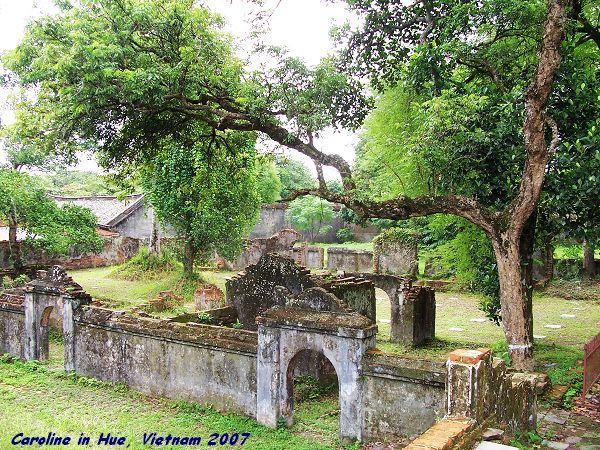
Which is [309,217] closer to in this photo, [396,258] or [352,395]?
[396,258]

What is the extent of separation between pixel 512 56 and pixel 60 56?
383 inches

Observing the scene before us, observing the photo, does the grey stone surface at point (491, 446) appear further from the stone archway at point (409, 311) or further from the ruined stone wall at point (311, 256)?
the ruined stone wall at point (311, 256)

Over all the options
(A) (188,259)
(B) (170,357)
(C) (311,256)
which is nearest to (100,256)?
(A) (188,259)

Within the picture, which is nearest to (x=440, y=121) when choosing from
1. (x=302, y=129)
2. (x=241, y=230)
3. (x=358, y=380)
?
(x=302, y=129)

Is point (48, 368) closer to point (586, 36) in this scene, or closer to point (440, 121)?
point (440, 121)

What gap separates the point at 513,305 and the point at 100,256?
30.7m

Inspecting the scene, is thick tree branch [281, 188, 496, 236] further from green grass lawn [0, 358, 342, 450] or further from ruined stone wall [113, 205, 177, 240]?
ruined stone wall [113, 205, 177, 240]

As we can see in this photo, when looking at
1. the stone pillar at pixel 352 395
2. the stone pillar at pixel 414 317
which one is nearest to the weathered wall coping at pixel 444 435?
the stone pillar at pixel 352 395

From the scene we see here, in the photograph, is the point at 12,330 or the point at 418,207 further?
the point at 12,330

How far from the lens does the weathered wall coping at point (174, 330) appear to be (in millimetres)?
10805

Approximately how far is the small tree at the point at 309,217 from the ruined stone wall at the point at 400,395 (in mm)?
37099

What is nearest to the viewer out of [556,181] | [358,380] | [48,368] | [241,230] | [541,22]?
[358,380]

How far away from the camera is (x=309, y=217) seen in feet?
157

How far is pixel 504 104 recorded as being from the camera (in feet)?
35.7
